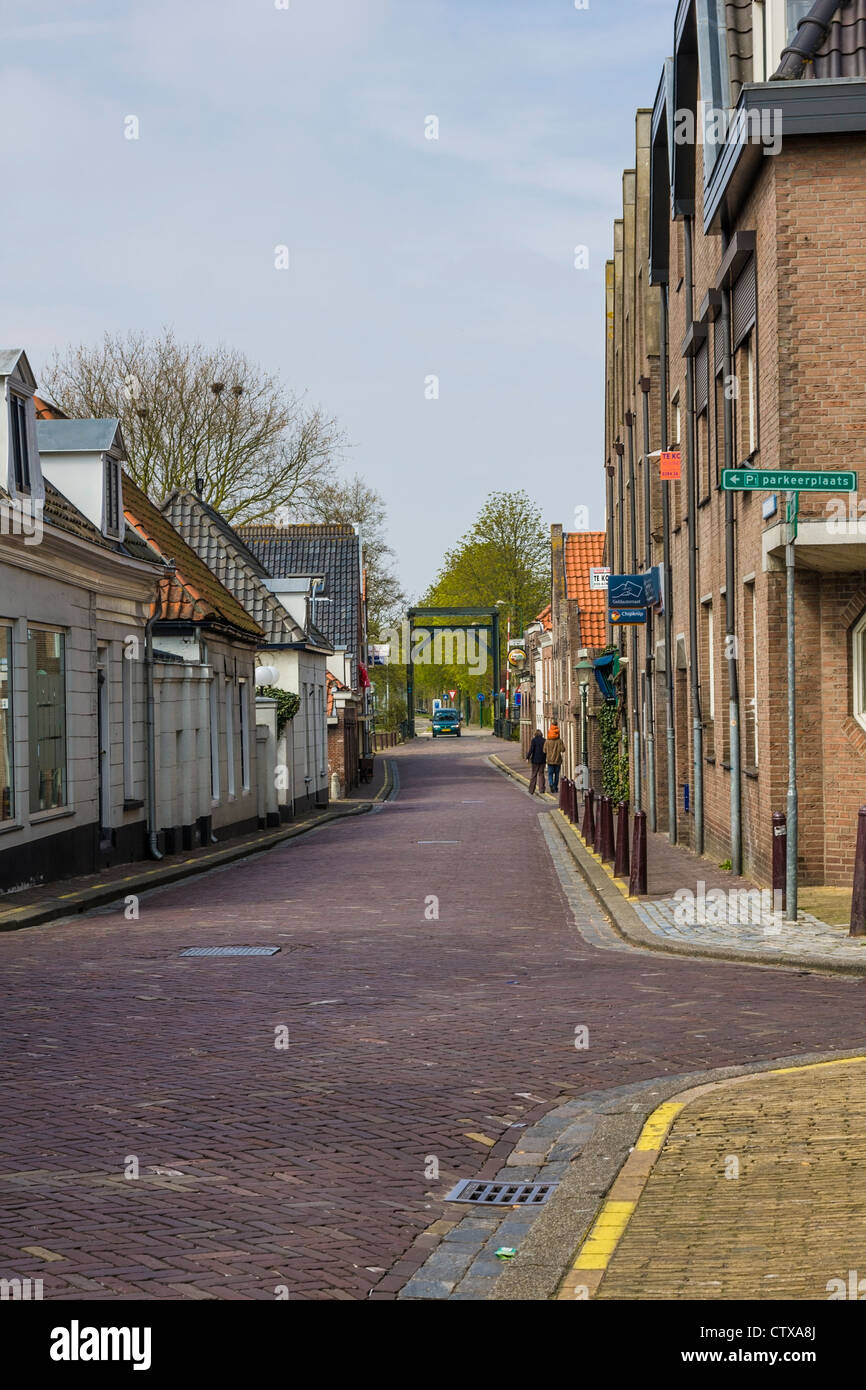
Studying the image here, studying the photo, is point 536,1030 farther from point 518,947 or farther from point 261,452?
point 261,452

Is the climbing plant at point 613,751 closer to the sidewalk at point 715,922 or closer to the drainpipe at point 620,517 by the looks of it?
the drainpipe at point 620,517

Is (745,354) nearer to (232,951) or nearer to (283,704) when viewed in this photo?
(232,951)

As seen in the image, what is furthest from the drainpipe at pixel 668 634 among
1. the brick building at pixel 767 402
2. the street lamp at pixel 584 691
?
the street lamp at pixel 584 691

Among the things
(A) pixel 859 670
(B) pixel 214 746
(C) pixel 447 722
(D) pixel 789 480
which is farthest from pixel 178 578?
(C) pixel 447 722

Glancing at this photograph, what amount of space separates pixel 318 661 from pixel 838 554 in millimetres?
31484

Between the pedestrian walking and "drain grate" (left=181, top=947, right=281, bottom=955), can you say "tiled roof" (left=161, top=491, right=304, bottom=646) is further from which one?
"drain grate" (left=181, top=947, right=281, bottom=955)

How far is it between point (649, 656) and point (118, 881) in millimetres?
11126

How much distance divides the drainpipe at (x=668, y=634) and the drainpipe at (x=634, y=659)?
3831mm

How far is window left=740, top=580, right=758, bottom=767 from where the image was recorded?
1680cm

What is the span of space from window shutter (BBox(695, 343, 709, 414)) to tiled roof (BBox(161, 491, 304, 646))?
17.0 m

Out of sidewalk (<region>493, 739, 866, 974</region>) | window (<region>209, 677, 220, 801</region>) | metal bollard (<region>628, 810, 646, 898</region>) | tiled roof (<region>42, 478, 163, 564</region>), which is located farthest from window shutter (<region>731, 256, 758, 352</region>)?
window (<region>209, 677, 220, 801</region>)

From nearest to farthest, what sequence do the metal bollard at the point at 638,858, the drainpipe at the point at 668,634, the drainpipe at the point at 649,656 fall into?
1. the metal bollard at the point at 638,858
2. the drainpipe at the point at 668,634
3. the drainpipe at the point at 649,656

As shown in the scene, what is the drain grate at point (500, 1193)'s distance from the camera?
570 centimetres

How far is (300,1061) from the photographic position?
8086 millimetres
